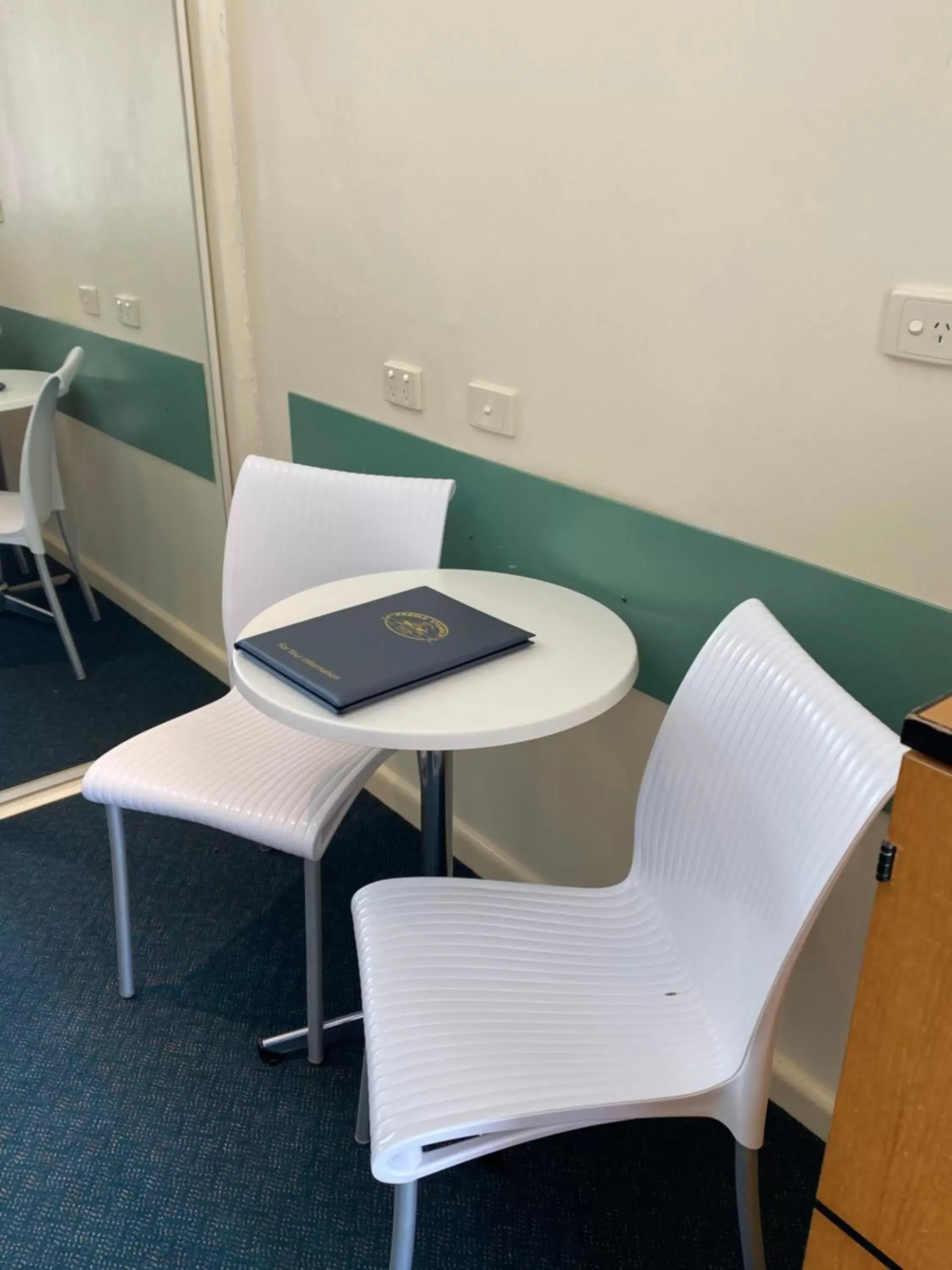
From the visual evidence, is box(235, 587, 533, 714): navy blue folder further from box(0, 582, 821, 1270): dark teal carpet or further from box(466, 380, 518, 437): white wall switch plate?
box(0, 582, 821, 1270): dark teal carpet

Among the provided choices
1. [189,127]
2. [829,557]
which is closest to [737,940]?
[829,557]

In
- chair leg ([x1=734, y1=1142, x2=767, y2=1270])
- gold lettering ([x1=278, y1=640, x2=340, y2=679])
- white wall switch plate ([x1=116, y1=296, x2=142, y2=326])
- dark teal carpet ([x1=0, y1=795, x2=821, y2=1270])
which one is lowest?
dark teal carpet ([x1=0, y1=795, x2=821, y2=1270])

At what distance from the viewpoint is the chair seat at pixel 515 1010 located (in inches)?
43.2

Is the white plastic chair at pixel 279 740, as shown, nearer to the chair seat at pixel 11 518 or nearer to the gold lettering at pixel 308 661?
the gold lettering at pixel 308 661

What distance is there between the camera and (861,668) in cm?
138

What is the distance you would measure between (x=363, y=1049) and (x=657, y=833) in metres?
0.80

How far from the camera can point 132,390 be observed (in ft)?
8.95

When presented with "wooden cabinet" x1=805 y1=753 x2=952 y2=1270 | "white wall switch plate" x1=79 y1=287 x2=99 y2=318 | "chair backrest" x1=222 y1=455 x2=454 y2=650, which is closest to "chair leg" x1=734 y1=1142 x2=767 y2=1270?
"wooden cabinet" x1=805 y1=753 x2=952 y2=1270

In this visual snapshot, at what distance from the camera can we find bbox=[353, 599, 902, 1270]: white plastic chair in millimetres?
1069

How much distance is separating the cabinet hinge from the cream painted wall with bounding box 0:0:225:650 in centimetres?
227

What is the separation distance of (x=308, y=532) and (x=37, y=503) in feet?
3.19

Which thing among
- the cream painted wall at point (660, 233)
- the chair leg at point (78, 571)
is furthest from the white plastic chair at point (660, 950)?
the chair leg at point (78, 571)

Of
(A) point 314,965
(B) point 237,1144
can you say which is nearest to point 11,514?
(A) point 314,965

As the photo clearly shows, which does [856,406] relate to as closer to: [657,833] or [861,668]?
[861,668]
